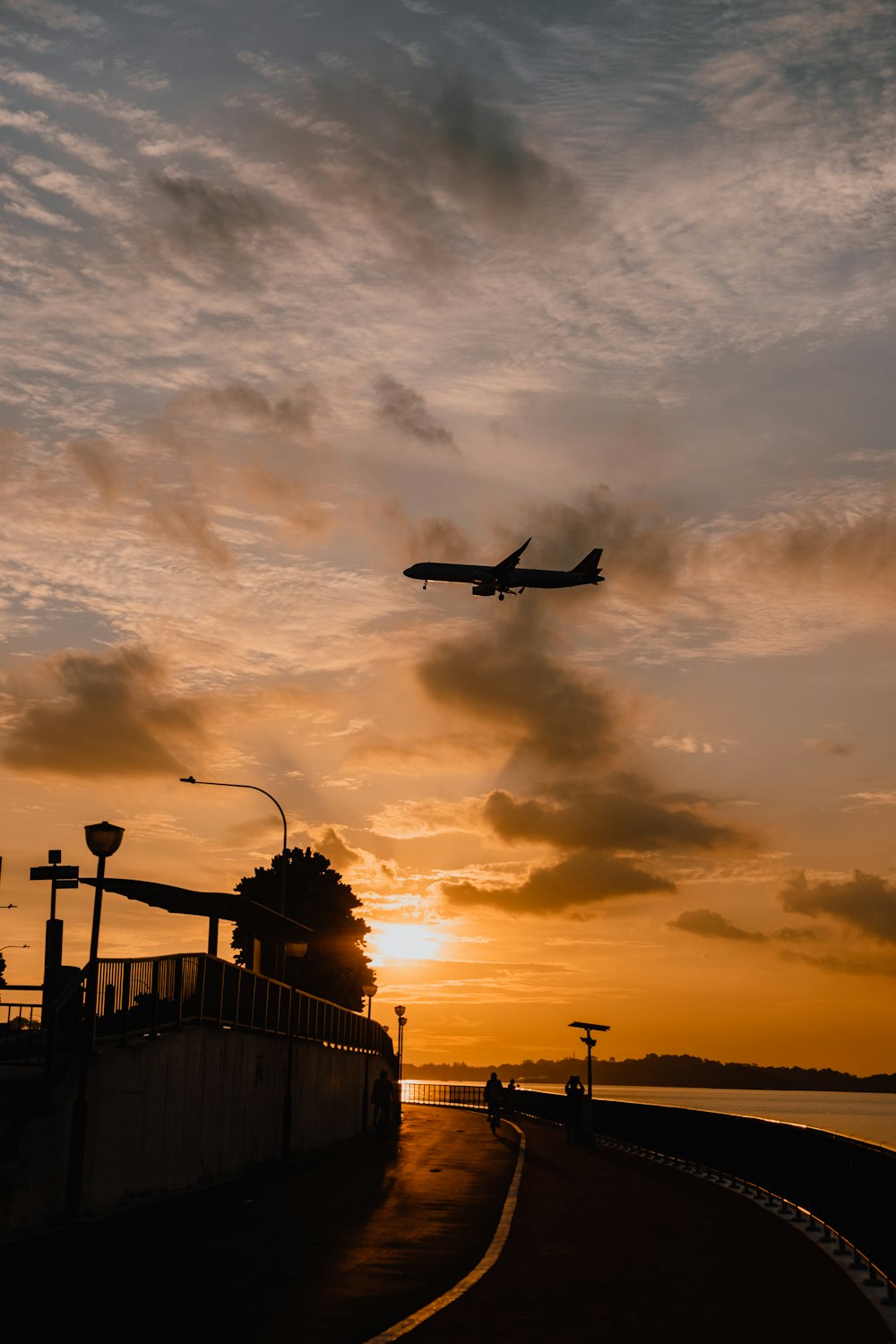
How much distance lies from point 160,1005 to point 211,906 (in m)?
7.69

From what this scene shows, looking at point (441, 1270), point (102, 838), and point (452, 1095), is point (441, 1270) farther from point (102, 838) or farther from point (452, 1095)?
point (452, 1095)

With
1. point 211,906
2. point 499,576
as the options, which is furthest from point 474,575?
point 211,906

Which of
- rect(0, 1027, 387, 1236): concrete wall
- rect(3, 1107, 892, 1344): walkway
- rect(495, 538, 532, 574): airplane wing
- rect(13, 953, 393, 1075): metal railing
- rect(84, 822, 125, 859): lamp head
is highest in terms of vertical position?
rect(495, 538, 532, 574): airplane wing

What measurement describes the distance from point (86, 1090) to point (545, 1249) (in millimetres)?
8115

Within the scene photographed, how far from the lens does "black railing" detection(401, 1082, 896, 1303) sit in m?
15.1

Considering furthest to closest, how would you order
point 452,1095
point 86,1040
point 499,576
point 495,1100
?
point 452,1095 < point 499,576 < point 495,1100 < point 86,1040

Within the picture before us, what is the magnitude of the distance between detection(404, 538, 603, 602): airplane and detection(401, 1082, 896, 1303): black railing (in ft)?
110

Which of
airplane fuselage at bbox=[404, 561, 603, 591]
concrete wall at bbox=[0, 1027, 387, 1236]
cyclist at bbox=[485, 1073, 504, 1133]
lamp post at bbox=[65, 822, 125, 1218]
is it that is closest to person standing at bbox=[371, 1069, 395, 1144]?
concrete wall at bbox=[0, 1027, 387, 1236]

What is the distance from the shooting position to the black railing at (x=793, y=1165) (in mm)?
15141

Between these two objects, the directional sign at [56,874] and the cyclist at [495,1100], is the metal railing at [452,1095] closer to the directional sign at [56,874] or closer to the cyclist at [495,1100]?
the cyclist at [495,1100]

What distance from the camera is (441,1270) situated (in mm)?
15281

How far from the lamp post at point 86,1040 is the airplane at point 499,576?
50.8 meters

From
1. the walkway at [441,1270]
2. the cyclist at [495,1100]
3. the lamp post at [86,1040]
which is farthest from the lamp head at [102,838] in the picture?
the cyclist at [495,1100]

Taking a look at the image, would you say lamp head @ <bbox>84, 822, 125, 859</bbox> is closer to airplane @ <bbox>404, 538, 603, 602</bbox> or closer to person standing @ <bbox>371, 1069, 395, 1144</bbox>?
person standing @ <bbox>371, 1069, 395, 1144</bbox>
